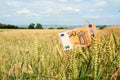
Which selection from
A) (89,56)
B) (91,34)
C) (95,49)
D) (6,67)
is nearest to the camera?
(95,49)

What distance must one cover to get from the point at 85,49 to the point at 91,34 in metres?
0.07

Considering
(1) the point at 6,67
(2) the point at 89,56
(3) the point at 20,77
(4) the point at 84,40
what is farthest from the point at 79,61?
(1) the point at 6,67

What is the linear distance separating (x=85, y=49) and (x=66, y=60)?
0.32 ft

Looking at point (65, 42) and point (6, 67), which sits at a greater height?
point (65, 42)

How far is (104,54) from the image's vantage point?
1125 millimetres

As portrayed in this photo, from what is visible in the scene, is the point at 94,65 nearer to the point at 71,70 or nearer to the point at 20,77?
the point at 71,70

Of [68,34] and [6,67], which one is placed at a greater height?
[68,34]

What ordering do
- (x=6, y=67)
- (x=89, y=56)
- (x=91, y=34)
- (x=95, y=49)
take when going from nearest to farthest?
(x=95, y=49)
(x=89, y=56)
(x=91, y=34)
(x=6, y=67)

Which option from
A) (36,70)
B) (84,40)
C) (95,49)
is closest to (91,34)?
(84,40)

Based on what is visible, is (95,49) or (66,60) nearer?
(95,49)

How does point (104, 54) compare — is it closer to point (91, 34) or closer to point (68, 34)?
point (91, 34)

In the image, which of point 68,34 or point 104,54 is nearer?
point 104,54

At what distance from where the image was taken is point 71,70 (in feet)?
3.02

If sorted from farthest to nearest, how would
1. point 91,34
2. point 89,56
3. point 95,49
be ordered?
1. point 91,34
2. point 89,56
3. point 95,49
